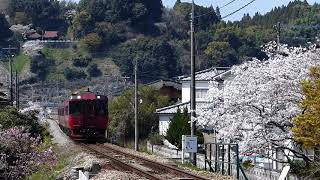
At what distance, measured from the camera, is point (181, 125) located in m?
38.1

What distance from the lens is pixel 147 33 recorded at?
139 m

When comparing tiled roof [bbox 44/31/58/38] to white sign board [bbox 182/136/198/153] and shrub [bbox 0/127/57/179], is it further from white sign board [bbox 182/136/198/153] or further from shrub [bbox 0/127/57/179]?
white sign board [bbox 182/136/198/153]

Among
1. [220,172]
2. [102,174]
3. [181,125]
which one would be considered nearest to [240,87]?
[220,172]

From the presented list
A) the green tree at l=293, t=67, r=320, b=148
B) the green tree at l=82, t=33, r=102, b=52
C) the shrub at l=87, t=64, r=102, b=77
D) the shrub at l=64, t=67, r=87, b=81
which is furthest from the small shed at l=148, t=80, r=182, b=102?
the green tree at l=82, t=33, r=102, b=52

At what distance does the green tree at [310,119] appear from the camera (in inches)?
695

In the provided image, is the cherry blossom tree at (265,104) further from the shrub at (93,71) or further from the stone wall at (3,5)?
the stone wall at (3,5)

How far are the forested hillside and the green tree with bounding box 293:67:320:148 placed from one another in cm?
8098

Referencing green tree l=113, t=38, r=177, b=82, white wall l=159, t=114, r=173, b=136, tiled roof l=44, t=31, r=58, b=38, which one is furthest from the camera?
tiled roof l=44, t=31, r=58, b=38

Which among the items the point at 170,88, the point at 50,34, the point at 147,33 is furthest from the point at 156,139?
the point at 50,34

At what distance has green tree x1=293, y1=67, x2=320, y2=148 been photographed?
57.9 feet

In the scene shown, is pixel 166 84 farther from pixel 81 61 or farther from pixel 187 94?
pixel 81 61

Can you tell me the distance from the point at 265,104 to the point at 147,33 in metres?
117

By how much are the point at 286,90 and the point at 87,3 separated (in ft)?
382

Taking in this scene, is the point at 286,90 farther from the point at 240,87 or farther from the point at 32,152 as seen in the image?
the point at 32,152
